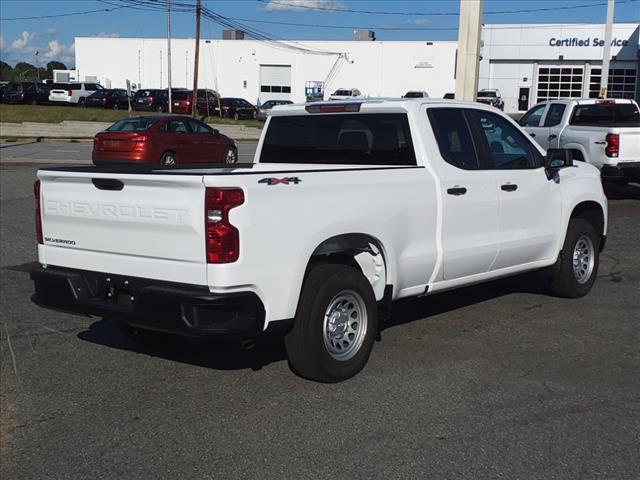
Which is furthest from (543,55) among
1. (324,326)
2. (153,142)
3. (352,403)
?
(352,403)

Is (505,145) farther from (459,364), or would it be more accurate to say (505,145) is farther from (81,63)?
(81,63)

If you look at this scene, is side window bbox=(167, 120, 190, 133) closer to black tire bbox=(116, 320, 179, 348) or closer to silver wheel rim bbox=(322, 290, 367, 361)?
black tire bbox=(116, 320, 179, 348)

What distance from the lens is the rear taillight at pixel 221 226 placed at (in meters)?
4.58

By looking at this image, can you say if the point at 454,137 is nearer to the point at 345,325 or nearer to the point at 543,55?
the point at 345,325

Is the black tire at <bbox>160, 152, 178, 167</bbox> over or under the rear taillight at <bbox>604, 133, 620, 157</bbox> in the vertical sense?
under

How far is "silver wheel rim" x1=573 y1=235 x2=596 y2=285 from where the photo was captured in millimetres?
7867

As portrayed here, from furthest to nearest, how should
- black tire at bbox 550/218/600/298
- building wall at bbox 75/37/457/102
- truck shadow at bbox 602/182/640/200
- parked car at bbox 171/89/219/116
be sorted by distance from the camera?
building wall at bbox 75/37/457/102
parked car at bbox 171/89/219/116
truck shadow at bbox 602/182/640/200
black tire at bbox 550/218/600/298

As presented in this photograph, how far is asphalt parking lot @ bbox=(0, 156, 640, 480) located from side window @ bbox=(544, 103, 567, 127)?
921 cm

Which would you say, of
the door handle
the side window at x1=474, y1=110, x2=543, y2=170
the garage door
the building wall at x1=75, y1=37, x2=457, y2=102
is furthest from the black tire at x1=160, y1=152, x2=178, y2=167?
the garage door

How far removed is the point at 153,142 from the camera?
2184 centimetres

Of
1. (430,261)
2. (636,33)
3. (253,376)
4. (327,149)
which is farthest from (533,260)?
(636,33)

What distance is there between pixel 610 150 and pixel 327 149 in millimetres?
8996

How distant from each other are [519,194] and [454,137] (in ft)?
2.78

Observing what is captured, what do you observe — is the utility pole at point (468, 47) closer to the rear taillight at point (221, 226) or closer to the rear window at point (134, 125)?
the rear window at point (134, 125)
